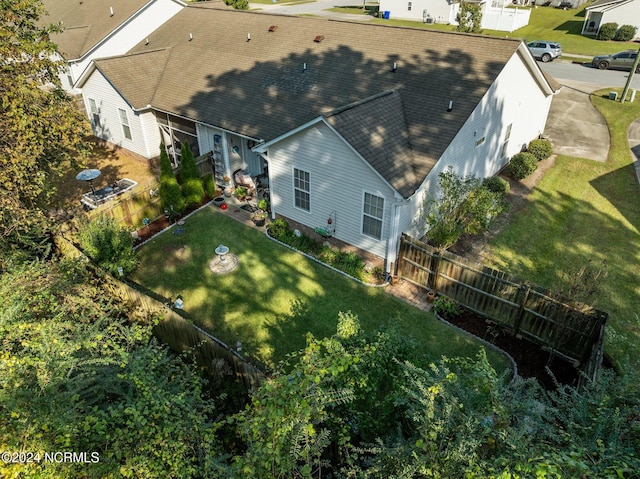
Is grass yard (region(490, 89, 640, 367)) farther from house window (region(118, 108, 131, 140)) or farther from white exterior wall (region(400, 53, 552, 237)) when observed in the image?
house window (region(118, 108, 131, 140))

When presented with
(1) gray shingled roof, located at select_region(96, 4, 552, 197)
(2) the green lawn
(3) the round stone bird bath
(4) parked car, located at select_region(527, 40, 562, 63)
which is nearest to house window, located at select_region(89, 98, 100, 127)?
(1) gray shingled roof, located at select_region(96, 4, 552, 197)

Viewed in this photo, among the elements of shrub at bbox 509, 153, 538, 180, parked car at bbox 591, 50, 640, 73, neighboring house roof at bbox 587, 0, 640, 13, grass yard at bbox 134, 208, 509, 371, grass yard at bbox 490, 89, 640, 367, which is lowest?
grass yard at bbox 134, 208, 509, 371

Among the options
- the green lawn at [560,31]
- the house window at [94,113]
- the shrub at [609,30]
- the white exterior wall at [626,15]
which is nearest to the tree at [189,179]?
the house window at [94,113]

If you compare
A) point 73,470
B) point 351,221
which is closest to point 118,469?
point 73,470

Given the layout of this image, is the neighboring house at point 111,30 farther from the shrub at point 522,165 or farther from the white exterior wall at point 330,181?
the shrub at point 522,165

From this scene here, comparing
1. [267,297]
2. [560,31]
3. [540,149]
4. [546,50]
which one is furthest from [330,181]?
[560,31]

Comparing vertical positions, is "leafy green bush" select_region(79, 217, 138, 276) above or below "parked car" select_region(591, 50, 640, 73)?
below

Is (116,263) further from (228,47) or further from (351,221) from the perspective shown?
(228,47)
